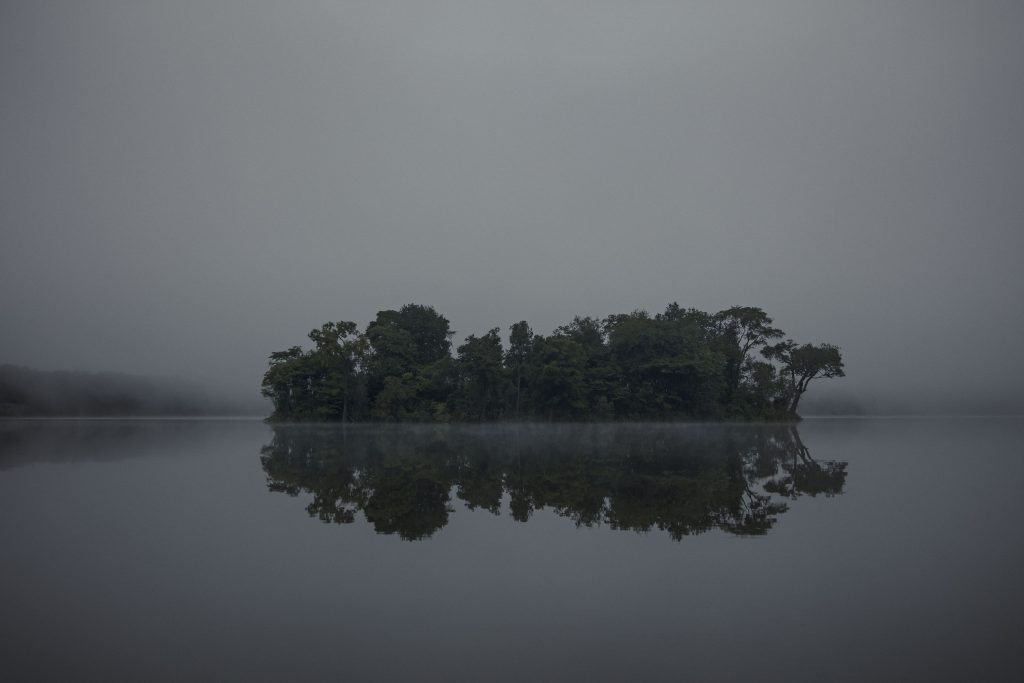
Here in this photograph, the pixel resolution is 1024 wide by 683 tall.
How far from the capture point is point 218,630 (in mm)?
4539

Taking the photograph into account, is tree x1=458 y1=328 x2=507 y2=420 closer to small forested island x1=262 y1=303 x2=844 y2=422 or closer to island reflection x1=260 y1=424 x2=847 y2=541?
small forested island x1=262 y1=303 x2=844 y2=422

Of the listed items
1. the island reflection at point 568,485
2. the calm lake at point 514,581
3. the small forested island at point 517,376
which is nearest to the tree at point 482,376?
the small forested island at point 517,376

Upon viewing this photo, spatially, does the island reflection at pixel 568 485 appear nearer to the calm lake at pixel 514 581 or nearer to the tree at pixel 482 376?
the calm lake at pixel 514 581

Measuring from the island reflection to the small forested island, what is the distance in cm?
2746

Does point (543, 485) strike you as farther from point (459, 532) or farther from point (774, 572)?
point (774, 572)

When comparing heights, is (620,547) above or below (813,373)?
below

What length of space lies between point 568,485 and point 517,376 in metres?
36.5

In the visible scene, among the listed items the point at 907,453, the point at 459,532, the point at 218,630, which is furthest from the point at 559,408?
the point at 218,630

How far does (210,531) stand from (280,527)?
96 cm

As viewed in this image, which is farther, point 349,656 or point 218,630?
point 218,630

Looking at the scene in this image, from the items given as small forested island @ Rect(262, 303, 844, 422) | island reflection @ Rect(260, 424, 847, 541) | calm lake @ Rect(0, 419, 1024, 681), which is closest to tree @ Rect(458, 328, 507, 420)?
small forested island @ Rect(262, 303, 844, 422)

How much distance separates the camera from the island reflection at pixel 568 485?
8.61 metres

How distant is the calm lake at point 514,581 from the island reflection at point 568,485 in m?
0.11

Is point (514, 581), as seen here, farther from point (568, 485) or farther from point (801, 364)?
point (801, 364)
